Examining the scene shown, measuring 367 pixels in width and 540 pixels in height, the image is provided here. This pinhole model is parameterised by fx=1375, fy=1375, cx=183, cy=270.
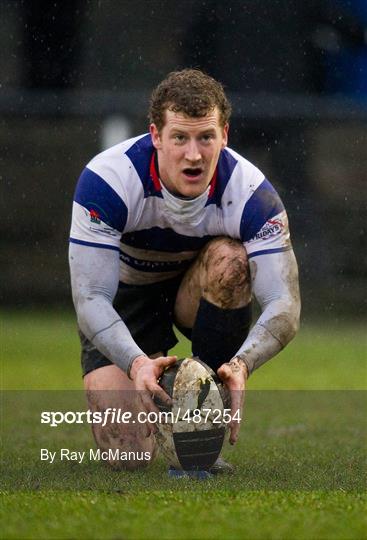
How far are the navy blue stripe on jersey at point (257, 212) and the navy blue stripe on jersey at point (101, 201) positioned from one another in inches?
19.1

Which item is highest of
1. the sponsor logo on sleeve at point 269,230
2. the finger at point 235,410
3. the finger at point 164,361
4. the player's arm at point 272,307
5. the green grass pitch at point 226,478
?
the sponsor logo on sleeve at point 269,230

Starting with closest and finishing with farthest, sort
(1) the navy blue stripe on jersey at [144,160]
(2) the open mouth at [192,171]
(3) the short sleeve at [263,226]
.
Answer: (2) the open mouth at [192,171]
(3) the short sleeve at [263,226]
(1) the navy blue stripe on jersey at [144,160]

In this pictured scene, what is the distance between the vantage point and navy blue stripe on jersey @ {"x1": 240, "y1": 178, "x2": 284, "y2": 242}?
547cm

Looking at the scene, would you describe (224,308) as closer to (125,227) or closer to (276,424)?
(125,227)

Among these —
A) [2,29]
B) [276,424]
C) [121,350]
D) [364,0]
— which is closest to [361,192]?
[364,0]

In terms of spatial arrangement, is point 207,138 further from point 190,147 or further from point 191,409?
point 191,409

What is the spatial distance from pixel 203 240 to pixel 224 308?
33 cm

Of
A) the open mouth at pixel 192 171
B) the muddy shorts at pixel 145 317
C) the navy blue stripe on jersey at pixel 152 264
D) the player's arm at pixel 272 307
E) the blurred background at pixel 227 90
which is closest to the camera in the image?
the player's arm at pixel 272 307

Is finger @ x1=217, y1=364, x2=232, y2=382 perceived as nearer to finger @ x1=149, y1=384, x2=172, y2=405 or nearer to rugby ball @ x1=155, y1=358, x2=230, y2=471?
rugby ball @ x1=155, y1=358, x2=230, y2=471

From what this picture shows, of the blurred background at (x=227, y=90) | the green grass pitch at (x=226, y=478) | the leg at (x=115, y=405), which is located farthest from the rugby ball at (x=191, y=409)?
the blurred background at (x=227, y=90)

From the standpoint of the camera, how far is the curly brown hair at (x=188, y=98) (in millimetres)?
5266

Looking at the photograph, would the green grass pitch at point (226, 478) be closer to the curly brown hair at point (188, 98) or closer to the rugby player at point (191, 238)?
the rugby player at point (191, 238)

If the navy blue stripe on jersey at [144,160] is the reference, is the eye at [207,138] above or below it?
above

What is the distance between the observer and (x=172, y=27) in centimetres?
1355
